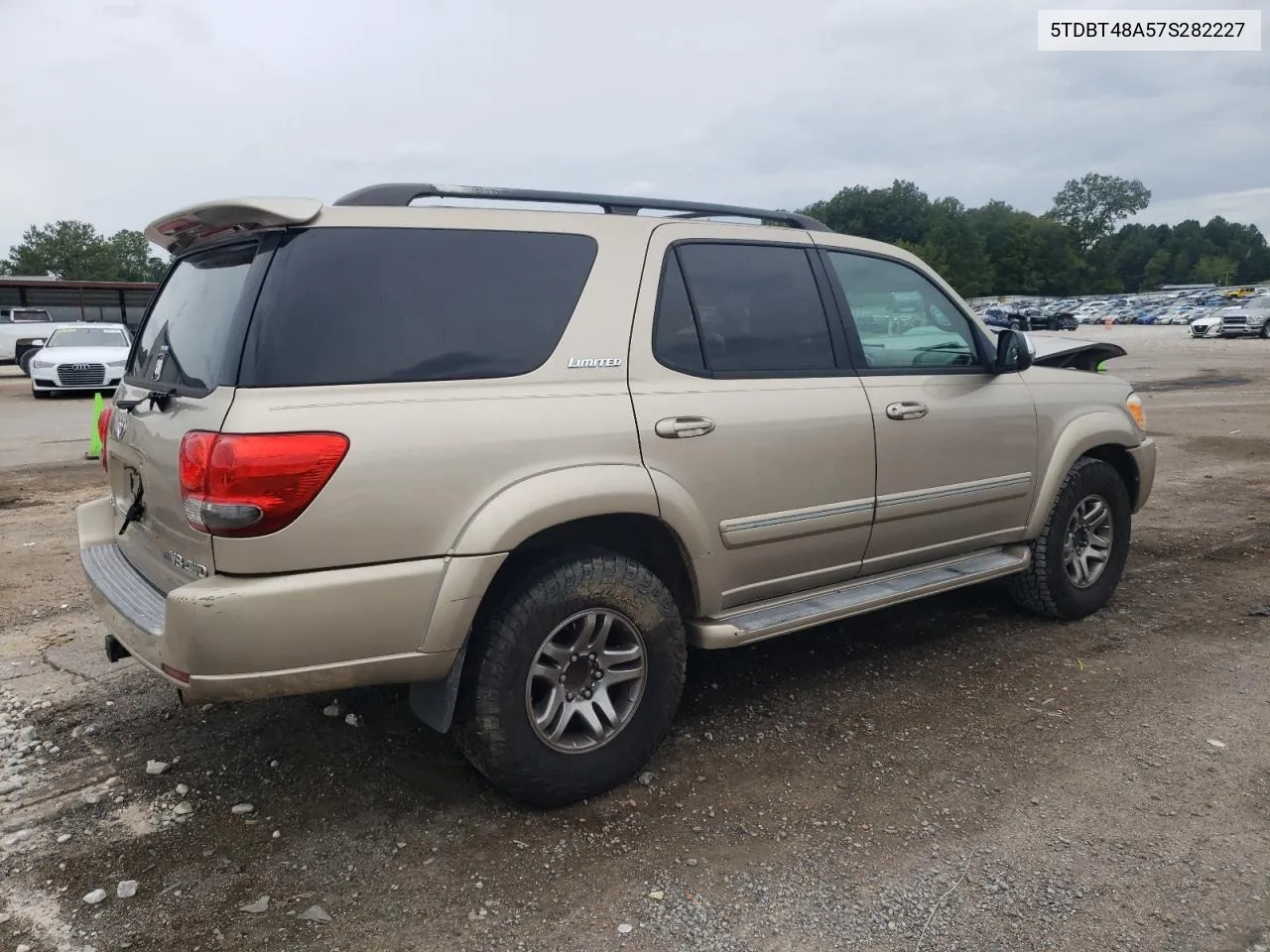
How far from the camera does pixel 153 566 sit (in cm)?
310

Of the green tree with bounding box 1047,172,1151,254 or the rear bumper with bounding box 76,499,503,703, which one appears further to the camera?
the green tree with bounding box 1047,172,1151,254

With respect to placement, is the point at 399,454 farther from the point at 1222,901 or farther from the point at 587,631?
the point at 1222,901

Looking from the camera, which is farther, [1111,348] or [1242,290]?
[1242,290]

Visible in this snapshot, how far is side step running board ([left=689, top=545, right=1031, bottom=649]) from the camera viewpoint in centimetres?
347

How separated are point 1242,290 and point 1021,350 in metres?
91.4

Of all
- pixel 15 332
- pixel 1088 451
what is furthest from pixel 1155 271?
pixel 1088 451

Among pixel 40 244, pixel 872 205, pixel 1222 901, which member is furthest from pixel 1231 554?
pixel 872 205

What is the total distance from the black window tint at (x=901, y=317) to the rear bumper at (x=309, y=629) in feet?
6.64

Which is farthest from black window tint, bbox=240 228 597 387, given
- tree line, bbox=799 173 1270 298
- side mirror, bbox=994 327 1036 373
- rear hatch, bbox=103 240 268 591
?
tree line, bbox=799 173 1270 298

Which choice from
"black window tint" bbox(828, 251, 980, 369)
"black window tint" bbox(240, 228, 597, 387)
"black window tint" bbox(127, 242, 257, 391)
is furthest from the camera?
"black window tint" bbox(828, 251, 980, 369)

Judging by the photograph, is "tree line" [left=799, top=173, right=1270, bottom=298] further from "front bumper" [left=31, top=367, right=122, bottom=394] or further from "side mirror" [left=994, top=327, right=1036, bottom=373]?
"side mirror" [left=994, top=327, right=1036, bottom=373]

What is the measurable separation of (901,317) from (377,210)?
2.38 metres

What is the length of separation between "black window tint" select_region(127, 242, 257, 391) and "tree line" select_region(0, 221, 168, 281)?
3331 inches

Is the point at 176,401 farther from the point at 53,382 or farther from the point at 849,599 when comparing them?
the point at 53,382
